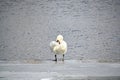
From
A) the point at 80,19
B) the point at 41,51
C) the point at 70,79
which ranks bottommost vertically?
the point at 70,79

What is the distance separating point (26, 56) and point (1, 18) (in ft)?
3.49

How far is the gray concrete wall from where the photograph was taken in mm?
6691

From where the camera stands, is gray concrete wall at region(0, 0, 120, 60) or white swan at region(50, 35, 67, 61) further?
gray concrete wall at region(0, 0, 120, 60)

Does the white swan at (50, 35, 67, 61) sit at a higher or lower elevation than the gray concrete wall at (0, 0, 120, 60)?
lower

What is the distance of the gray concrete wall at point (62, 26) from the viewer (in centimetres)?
669

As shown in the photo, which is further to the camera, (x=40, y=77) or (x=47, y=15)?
(x=47, y=15)

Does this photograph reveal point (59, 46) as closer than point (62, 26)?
Yes

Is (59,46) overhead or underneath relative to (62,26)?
underneath

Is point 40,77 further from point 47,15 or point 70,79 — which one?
point 47,15

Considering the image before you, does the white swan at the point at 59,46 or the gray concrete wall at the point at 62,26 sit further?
the gray concrete wall at the point at 62,26

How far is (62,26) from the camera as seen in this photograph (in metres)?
6.74

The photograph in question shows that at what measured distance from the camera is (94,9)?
680 centimetres

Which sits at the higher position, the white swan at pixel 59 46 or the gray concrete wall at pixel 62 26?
the gray concrete wall at pixel 62 26

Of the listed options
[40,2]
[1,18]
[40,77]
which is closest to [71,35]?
[40,2]
